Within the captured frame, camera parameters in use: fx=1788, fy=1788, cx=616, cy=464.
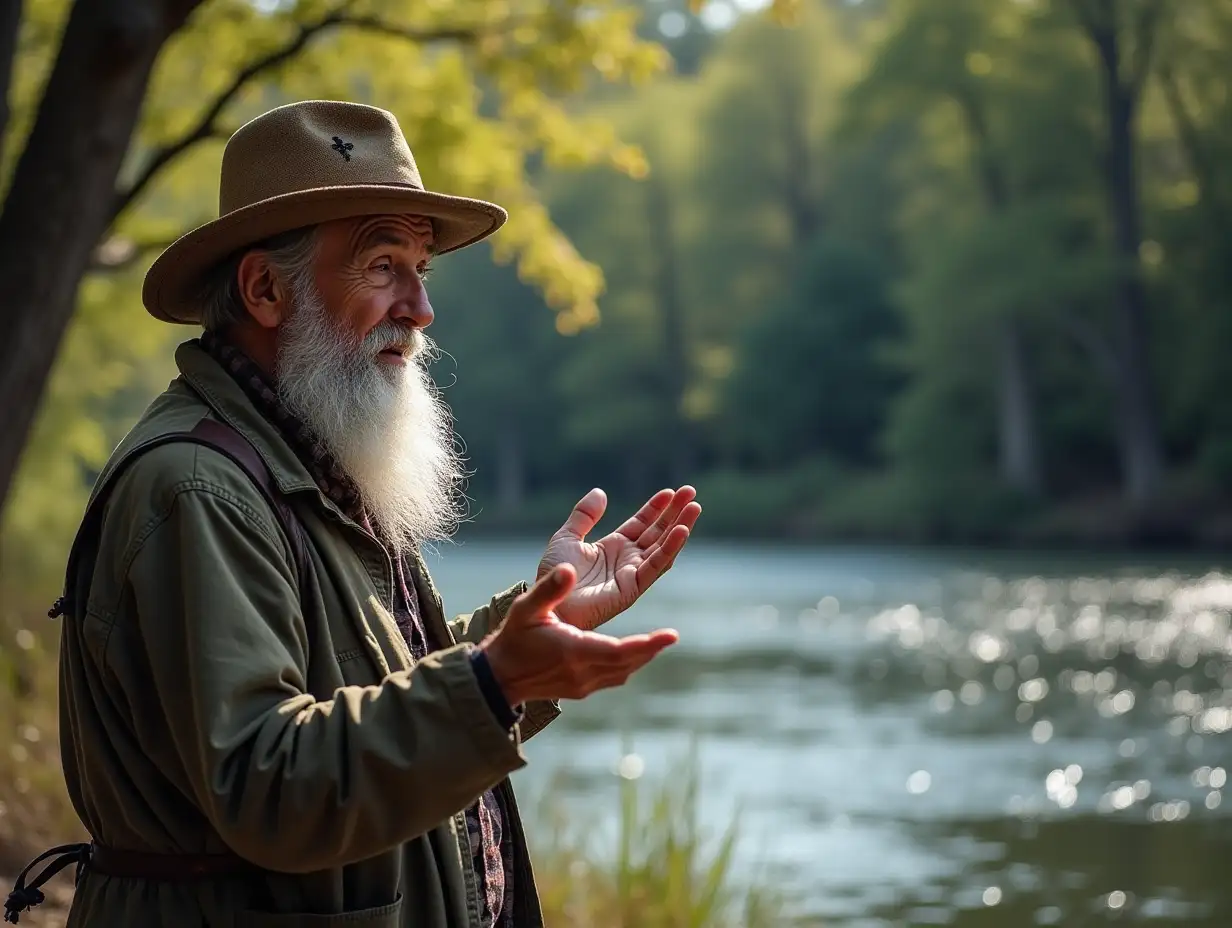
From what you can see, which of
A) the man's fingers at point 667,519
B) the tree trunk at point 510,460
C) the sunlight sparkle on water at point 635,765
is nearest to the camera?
the man's fingers at point 667,519

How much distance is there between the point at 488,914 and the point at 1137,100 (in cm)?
3663

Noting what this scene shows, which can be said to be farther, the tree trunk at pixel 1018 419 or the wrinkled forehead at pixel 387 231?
the tree trunk at pixel 1018 419

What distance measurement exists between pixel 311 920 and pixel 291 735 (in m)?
0.30

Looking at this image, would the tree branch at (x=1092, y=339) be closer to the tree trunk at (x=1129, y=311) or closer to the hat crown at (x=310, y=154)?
the tree trunk at (x=1129, y=311)

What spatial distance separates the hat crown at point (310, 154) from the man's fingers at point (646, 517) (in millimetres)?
656

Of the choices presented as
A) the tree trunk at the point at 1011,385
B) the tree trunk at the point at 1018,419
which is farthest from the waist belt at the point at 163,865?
the tree trunk at the point at 1018,419

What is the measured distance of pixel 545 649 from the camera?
6.95 ft

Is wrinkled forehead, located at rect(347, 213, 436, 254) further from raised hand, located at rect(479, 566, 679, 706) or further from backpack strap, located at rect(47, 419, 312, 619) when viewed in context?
raised hand, located at rect(479, 566, 679, 706)

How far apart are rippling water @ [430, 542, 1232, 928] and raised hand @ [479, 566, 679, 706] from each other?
17.3ft

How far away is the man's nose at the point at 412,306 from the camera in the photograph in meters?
2.63

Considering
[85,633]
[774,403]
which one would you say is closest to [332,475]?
[85,633]

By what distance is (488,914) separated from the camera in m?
2.48

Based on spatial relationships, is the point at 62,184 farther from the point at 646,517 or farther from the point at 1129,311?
the point at 1129,311

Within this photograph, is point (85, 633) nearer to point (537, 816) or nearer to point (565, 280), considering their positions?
point (537, 816)
